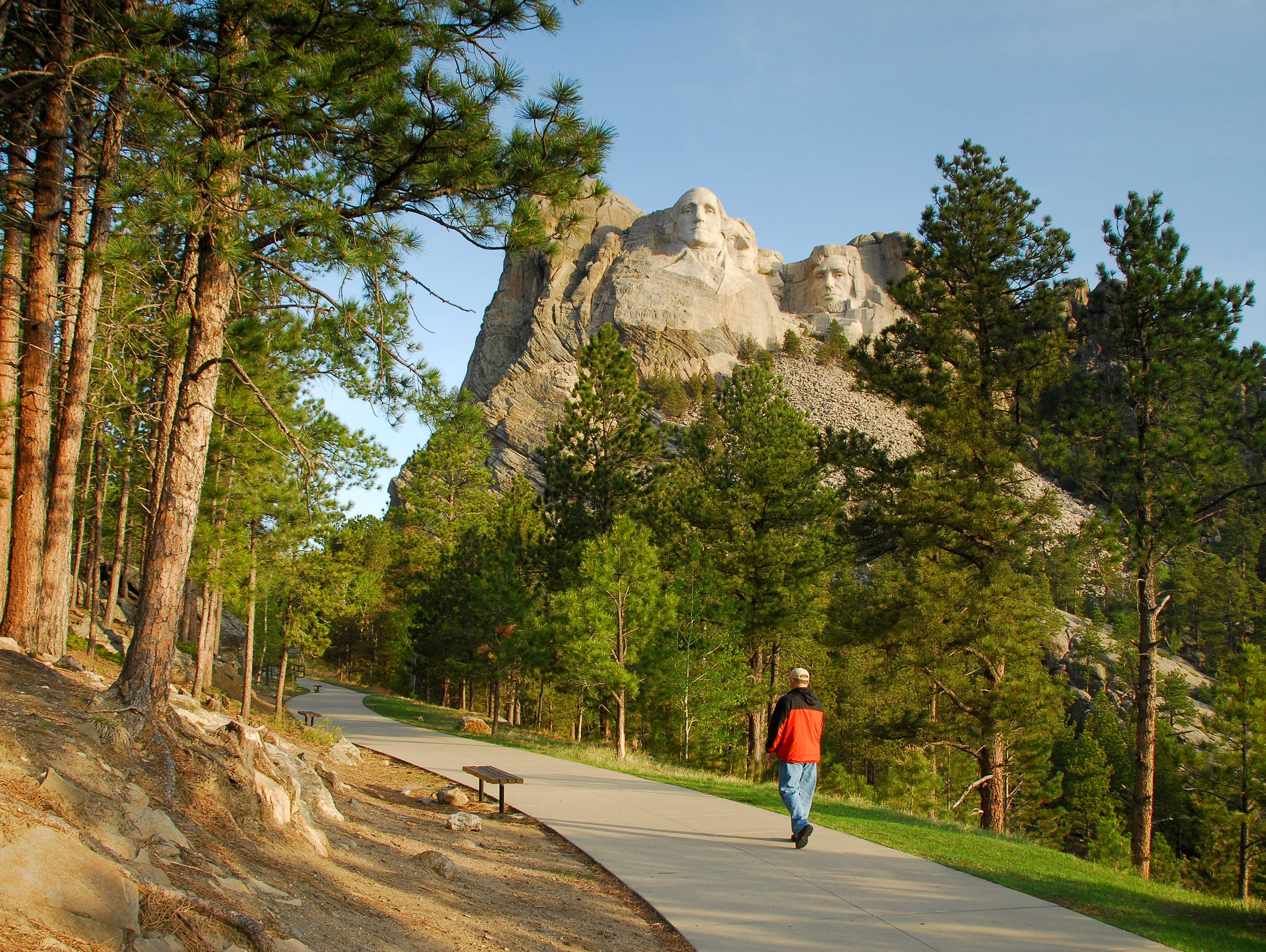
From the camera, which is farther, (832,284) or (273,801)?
(832,284)

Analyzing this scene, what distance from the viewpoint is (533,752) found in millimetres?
15789

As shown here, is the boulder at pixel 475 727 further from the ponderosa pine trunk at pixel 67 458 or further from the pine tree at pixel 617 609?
the ponderosa pine trunk at pixel 67 458

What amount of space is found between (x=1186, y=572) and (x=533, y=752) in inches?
2326

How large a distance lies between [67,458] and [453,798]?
245 inches

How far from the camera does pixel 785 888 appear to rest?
5.74 m

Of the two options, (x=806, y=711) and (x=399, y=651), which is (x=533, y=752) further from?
(x=399, y=651)

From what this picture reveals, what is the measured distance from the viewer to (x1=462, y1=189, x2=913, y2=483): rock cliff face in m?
93.8

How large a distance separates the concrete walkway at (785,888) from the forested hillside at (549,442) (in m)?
4.01

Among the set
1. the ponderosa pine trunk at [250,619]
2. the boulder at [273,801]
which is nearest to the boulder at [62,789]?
the boulder at [273,801]

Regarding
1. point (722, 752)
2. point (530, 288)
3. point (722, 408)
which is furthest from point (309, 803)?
point (530, 288)

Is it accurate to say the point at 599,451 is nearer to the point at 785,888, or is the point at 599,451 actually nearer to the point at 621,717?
the point at 621,717

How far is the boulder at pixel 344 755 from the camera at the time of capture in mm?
12000

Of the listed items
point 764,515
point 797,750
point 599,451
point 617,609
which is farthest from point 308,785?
point 599,451

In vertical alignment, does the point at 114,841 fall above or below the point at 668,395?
below
